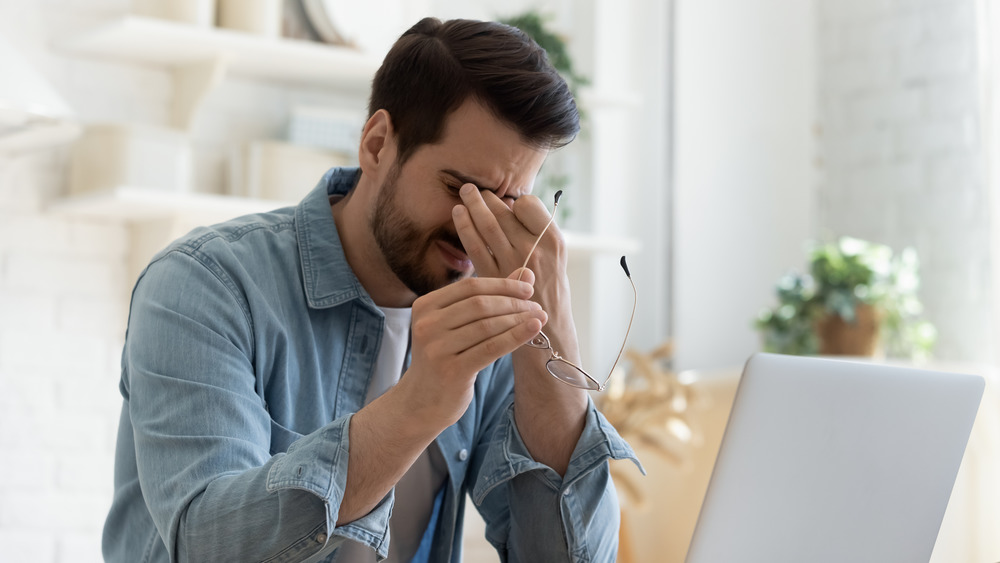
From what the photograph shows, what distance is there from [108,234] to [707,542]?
154 centimetres

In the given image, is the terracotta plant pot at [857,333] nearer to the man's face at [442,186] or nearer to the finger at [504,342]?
the man's face at [442,186]

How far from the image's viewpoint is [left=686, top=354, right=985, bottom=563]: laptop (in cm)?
90

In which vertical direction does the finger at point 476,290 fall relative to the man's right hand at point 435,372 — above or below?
above

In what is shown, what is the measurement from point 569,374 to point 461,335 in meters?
0.25

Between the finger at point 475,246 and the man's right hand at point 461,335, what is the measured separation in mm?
238

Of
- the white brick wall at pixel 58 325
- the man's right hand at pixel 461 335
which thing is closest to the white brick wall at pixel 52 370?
the white brick wall at pixel 58 325

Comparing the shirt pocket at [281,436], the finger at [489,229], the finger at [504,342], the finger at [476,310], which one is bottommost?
the shirt pocket at [281,436]

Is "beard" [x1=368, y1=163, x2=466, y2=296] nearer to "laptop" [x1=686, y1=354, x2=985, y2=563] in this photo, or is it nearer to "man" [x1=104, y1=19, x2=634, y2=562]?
"man" [x1=104, y1=19, x2=634, y2=562]

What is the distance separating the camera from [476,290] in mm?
851

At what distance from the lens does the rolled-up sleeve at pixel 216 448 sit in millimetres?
878

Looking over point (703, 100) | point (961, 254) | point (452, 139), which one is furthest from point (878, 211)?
point (452, 139)

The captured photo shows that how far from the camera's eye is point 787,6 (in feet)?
9.68

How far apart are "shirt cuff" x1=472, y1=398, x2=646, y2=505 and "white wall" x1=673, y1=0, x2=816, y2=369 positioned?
5.22 feet

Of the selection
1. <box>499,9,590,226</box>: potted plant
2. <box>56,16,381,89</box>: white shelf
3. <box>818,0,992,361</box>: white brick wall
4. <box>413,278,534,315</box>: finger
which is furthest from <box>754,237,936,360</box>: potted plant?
<box>413,278,534,315</box>: finger
